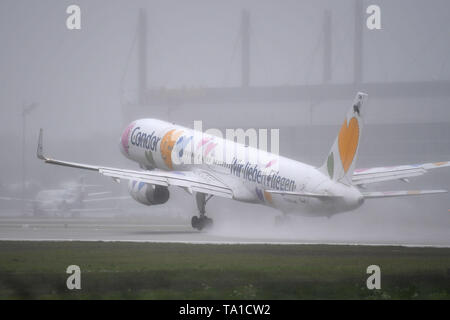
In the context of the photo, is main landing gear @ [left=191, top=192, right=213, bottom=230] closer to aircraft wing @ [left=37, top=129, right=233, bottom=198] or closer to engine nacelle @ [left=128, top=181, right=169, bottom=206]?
aircraft wing @ [left=37, top=129, right=233, bottom=198]

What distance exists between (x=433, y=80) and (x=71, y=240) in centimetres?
7535

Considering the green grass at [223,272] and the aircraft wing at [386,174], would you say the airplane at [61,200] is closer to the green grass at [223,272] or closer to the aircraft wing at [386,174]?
the aircraft wing at [386,174]

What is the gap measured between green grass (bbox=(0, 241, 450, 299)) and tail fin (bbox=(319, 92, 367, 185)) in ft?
18.4

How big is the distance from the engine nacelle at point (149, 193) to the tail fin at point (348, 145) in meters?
11.0

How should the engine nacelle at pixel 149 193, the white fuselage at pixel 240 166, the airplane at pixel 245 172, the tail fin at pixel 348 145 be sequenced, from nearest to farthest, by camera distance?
Answer: the tail fin at pixel 348 145, the airplane at pixel 245 172, the white fuselage at pixel 240 166, the engine nacelle at pixel 149 193

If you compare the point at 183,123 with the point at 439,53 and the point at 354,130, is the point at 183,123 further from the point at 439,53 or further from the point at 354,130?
the point at 354,130

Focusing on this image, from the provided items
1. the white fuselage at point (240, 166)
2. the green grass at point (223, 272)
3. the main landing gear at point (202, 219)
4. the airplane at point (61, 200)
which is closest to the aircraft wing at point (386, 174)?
the white fuselage at point (240, 166)

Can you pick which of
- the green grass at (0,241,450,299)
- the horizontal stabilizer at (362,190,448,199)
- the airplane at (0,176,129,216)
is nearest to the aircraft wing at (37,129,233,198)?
the green grass at (0,241,450,299)

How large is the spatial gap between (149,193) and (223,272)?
864 inches

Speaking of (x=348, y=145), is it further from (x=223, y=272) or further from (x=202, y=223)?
(x=223, y=272)

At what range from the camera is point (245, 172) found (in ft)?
156

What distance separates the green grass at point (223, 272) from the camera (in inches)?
938

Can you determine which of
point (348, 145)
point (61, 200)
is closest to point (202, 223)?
point (348, 145)

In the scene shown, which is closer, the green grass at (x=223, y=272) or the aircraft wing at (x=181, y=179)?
the green grass at (x=223, y=272)
